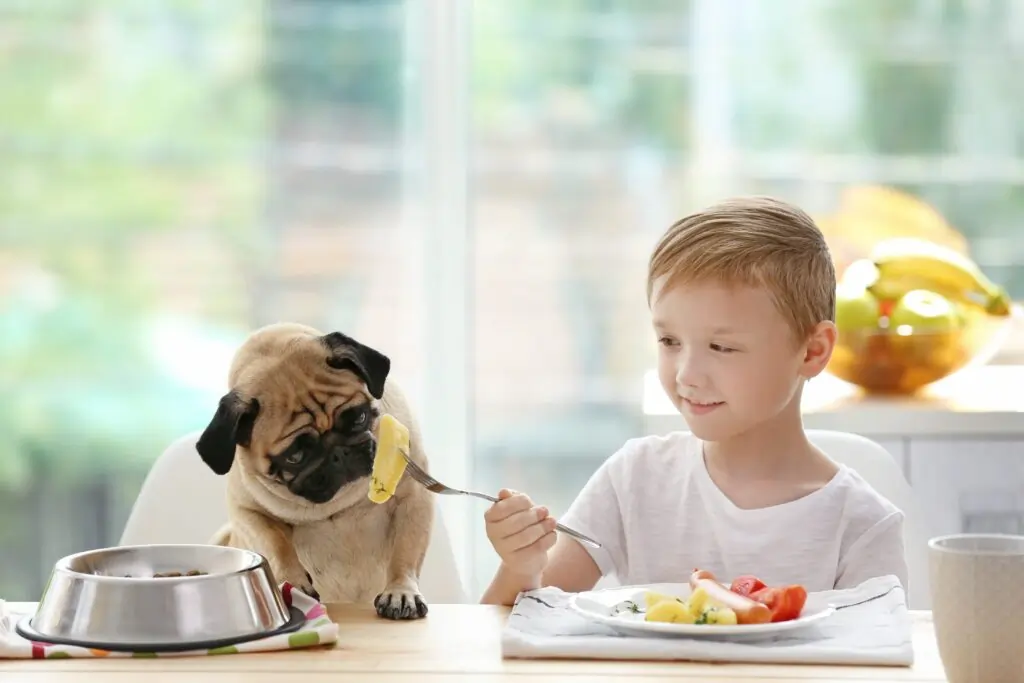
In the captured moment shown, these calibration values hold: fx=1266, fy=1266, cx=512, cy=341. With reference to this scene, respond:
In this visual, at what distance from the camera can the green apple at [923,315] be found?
7.79 feet

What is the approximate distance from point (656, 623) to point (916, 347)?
1.48 metres

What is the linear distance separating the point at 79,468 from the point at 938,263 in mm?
1986

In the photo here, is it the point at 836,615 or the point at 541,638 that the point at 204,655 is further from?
the point at 836,615

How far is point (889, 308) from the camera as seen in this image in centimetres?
245

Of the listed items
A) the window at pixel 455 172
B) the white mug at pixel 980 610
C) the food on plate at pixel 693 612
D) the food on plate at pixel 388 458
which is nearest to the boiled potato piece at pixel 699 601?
the food on plate at pixel 693 612

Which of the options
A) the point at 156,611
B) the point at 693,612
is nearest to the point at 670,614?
the point at 693,612

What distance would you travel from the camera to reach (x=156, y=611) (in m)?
1.11

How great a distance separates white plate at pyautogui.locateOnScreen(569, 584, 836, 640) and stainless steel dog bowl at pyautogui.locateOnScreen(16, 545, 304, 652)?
28 centimetres

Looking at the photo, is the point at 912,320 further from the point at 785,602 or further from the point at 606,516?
the point at 785,602

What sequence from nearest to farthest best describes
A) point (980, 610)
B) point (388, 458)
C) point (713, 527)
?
point (980, 610), point (388, 458), point (713, 527)

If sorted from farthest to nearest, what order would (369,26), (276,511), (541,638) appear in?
(369,26) < (276,511) < (541,638)

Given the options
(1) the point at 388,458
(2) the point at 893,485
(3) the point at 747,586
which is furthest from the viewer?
(2) the point at 893,485

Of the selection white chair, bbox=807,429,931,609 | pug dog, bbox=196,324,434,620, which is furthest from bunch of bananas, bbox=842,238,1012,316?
pug dog, bbox=196,324,434,620

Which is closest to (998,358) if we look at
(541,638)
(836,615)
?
(836,615)
